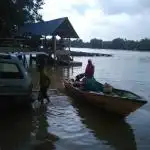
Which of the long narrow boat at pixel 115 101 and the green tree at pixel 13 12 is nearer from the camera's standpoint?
the long narrow boat at pixel 115 101

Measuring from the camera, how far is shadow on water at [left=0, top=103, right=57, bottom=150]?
9031mm

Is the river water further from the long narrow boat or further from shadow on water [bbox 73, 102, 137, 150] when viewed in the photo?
the long narrow boat

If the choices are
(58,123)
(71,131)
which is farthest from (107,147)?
(58,123)

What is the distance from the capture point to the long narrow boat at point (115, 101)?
11906mm

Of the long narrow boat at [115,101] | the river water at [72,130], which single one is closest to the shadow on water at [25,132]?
the river water at [72,130]

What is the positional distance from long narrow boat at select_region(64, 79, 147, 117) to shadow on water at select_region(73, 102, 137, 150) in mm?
301

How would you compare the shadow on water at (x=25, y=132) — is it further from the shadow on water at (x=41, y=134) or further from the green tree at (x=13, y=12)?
the green tree at (x=13, y=12)

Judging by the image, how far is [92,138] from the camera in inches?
400

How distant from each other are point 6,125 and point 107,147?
321 centimetres

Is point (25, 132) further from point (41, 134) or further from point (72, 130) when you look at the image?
point (72, 130)

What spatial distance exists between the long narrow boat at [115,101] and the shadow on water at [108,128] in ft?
0.99

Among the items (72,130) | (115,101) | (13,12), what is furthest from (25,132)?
(13,12)

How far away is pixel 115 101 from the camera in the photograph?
1238 cm

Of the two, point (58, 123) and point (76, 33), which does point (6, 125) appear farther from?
point (76, 33)
